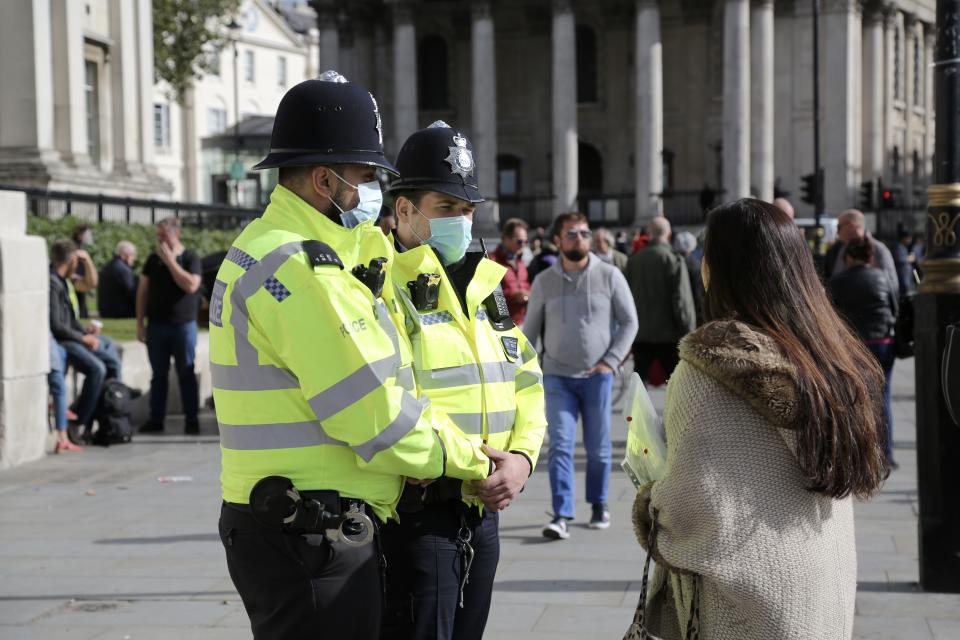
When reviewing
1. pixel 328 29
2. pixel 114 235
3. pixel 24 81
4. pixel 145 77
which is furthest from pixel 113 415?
pixel 328 29

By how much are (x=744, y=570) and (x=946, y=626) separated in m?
3.54

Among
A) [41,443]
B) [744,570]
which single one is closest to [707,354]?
[744,570]

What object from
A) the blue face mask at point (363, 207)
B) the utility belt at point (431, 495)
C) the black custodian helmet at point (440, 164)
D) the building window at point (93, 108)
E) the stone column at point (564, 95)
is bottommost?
the utility belt at point (431, 495)

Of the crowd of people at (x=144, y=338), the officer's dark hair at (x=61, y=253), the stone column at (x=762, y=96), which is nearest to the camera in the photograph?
the crowd of people at (x=144, y=338)

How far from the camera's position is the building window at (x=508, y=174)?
206 feet

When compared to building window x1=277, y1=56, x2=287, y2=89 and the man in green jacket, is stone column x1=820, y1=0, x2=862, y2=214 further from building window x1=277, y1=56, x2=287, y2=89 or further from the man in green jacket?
the man in green jacket

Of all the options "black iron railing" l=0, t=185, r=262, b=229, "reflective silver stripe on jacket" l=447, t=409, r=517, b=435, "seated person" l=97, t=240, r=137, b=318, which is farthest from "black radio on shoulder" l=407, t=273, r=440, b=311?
"black iron railing" l=0, t=185, r=262, b=229

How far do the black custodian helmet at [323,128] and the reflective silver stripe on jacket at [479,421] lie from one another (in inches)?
29.3

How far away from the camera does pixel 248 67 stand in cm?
8300

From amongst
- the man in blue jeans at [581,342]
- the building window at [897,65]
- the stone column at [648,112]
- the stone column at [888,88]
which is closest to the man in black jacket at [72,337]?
the man in blue jeans at [581,342]

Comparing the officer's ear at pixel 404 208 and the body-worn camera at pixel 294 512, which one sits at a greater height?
the officer's ear at pixel 404 208

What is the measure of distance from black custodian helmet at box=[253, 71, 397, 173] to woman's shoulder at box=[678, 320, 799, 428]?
98 centimetres

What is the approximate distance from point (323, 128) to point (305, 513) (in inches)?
38.4

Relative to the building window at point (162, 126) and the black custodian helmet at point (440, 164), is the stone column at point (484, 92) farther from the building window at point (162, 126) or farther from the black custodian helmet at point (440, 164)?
the black custodian helmet at point (440, 164)
